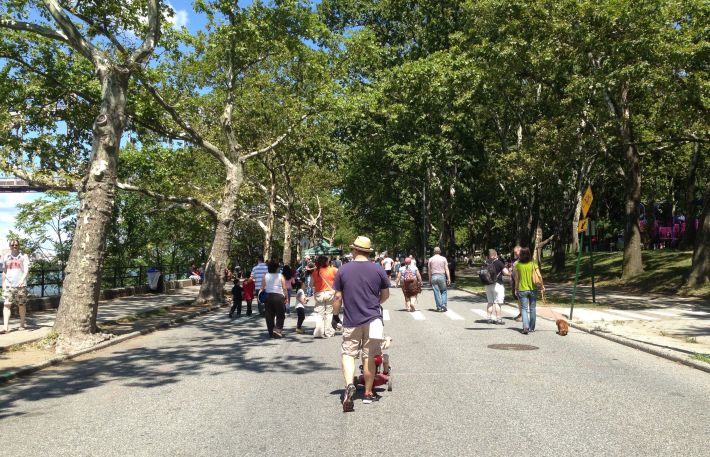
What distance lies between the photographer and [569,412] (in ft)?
20.2

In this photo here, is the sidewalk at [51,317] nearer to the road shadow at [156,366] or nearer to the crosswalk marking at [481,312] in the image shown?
the road shadow at [156,366]

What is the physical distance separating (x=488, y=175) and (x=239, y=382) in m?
27.9

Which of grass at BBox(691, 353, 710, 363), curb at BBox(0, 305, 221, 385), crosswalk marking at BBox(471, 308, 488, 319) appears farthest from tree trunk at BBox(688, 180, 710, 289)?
curb at BBox(0, 305, 221, 385)

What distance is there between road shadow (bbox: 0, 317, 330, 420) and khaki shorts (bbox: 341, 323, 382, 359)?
213cm

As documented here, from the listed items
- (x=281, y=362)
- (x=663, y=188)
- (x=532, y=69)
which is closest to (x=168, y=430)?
(x=281, y=362)

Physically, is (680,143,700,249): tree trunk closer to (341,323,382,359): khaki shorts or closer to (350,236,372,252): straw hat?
(350,236,372,252): straw hat

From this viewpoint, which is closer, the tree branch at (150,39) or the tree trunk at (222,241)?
the tree branch at (150,39)

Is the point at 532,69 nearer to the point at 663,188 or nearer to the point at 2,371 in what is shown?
the point at 2,371

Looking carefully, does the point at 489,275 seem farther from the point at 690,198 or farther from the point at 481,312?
the point at 690,198

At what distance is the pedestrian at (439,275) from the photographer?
17.8m

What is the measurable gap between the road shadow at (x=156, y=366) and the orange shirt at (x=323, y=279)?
108cm

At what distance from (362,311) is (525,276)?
728 cm

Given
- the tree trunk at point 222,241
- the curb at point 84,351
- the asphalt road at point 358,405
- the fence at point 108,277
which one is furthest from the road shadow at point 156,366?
the tree trunk at point 222,241

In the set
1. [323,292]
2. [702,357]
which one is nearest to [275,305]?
[323,292]
